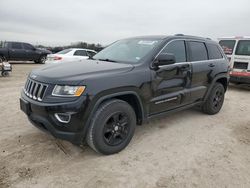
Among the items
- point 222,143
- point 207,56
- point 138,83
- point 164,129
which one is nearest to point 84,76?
point 138,83

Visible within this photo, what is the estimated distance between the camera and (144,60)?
3.70 m

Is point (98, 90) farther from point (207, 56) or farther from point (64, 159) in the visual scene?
point (207, 56)

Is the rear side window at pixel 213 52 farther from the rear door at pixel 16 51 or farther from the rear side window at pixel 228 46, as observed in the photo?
the rear door at pixel 16 51

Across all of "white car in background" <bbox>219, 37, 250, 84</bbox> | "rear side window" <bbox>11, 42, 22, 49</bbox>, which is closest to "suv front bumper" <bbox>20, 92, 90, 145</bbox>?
"white car in background" <bbox>219, 37, 250, 84</bbox>

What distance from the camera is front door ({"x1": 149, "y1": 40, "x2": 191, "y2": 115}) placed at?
380 cm

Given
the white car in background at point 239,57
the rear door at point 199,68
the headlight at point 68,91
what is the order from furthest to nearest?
the white car in background at point 239,57 → the rear door at point 199,68 → the headlight at point 68,91

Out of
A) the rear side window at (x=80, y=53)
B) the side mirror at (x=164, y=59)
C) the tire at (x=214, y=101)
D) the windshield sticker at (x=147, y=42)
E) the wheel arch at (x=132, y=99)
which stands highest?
the windshield sticker at (x=147, y=42)

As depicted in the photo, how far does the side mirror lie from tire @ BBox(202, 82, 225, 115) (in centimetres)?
204

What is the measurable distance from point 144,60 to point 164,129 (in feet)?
4.94

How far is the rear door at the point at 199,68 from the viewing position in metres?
4.61

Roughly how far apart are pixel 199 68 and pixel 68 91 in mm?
2854

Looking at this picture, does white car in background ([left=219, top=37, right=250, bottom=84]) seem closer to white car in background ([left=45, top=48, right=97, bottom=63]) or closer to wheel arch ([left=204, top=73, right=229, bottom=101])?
wheel arch ([left=204, top=73, right=229, bottom=101])

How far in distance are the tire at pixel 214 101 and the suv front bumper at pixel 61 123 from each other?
3.35 m

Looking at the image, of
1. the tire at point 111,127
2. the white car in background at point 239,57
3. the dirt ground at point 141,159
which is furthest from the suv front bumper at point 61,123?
the white car in background at point 239,57
